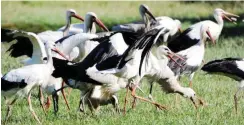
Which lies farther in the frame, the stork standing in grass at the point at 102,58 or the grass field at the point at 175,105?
the stork standing in grass at the point at 102,58

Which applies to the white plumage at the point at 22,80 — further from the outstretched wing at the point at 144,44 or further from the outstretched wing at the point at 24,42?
the outstretched wing at the point at 144,44

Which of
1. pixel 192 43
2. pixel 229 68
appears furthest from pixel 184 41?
pixel 229 68

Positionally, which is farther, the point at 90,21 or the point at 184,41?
the point at 184,41

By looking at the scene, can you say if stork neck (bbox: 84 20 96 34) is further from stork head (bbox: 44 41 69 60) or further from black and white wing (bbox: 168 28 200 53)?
stork head (bbox: 44 41 69 60)

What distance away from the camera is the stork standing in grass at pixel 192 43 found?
9219mm

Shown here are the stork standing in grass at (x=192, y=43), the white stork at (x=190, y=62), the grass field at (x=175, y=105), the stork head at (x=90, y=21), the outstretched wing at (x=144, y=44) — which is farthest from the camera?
the stork head at (x=90, y=21)

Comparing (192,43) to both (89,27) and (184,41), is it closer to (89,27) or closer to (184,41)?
(184,41)

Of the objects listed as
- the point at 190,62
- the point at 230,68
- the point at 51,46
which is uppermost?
the point at 51,46

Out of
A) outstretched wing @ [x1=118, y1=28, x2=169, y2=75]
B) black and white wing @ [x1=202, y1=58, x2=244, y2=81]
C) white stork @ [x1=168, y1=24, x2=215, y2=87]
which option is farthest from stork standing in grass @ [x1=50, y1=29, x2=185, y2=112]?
black and white wing @ [x1=202, y1=58, x2=244, y2=81]

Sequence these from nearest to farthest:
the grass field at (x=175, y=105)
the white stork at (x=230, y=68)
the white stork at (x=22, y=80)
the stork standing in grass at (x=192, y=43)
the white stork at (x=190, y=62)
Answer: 1. the white stork at (x=22, y=80)
2. the grass field at (x=175, y=105)
3. the white stork at (x=230, y=68)
4. the white stork at (x=190, y=62)
5. the stork standing in grass at (x=192, y=43)

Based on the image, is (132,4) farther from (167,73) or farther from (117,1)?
(167,73)

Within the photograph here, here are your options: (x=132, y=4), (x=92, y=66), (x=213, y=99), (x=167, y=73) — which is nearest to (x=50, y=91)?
(x=92, y=66)

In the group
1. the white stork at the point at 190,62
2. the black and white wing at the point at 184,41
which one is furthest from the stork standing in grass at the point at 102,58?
the black and white wing at the point at 184,41

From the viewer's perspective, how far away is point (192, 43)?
10930mm
